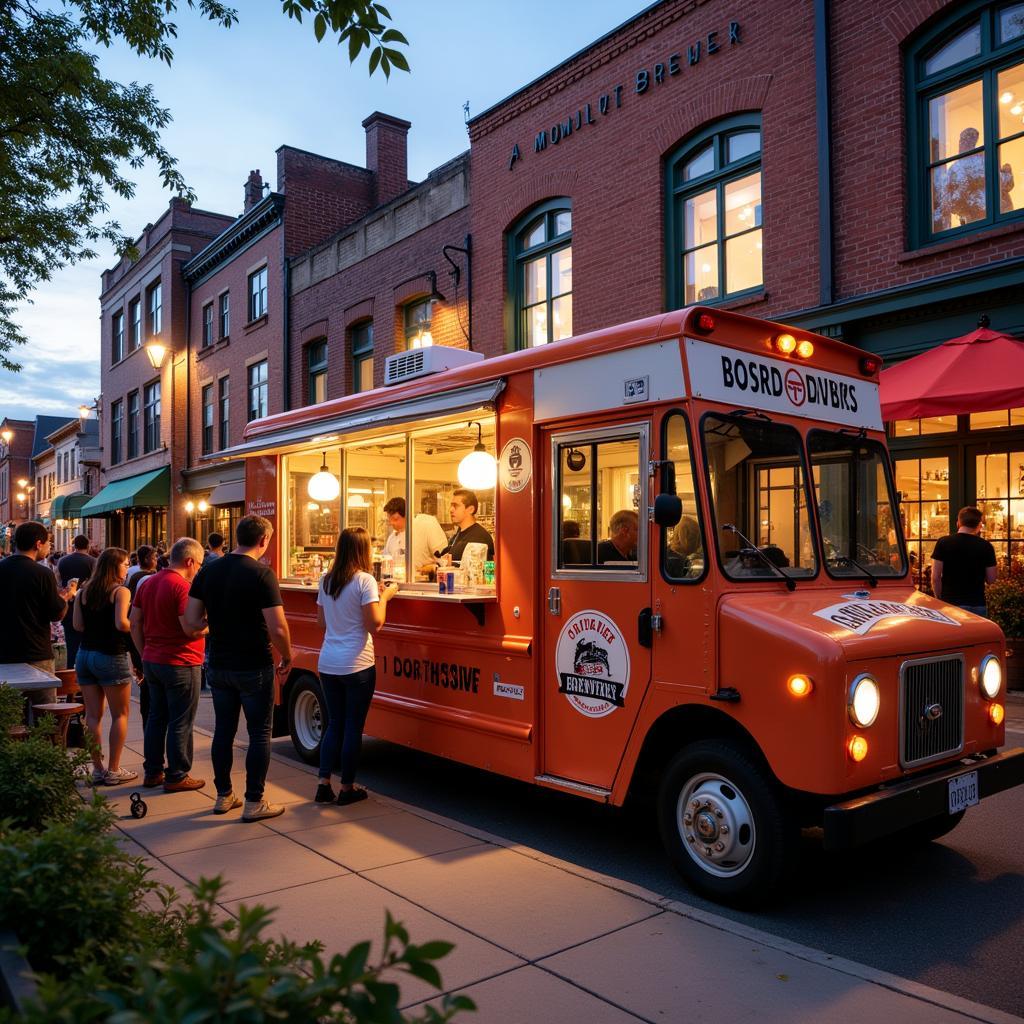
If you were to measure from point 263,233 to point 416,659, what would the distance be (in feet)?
62.2

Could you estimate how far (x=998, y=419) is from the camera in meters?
9.89

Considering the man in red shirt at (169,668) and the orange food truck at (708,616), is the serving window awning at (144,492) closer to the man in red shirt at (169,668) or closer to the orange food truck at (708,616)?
the man in red shirt at (169,668)

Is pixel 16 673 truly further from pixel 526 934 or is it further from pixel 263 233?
pixel 263 233

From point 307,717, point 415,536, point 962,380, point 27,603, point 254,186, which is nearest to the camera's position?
point 27,603

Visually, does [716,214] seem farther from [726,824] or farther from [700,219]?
[726,824]

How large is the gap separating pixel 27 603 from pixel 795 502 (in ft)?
18.1

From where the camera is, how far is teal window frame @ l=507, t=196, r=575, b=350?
14359mm

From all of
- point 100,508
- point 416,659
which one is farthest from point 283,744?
point 100,508

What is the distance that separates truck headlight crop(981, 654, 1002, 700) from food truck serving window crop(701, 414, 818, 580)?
1.00 m

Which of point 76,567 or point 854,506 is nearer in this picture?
point 854,506

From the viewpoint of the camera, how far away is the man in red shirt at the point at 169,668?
21.9ft

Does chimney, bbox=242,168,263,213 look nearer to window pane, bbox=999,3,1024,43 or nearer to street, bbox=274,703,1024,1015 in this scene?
window pane, bbox=999,3,1024,43

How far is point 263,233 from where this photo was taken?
907 inches

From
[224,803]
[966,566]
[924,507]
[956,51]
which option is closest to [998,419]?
[924,507]
